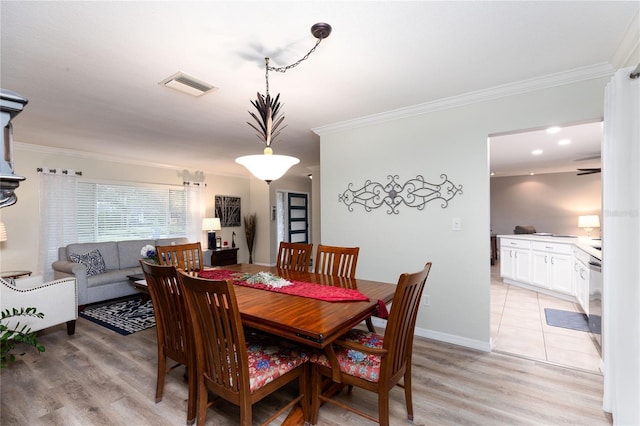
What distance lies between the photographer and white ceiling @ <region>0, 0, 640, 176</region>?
5.39 feet

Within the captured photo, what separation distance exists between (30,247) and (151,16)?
15.0ft

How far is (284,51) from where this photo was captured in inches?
79.7

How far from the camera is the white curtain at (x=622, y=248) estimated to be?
5.67 ft

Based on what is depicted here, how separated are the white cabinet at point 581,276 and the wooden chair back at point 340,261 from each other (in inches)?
110

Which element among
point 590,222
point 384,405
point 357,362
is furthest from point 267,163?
point 590,222

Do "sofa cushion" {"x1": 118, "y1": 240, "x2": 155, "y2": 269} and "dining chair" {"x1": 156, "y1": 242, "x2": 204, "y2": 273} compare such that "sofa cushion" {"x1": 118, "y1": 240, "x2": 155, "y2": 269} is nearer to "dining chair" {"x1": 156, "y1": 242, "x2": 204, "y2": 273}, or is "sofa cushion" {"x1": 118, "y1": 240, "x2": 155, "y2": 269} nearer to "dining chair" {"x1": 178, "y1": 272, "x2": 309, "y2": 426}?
"dining chair" {"x1": 156, "y1": 242, "x2": 204, "y2": 273}

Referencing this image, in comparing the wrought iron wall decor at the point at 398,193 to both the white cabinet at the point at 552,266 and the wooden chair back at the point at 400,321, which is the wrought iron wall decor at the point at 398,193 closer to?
the wooden chair back at the point at 400,321

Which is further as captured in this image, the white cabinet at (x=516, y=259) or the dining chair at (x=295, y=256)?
the white cabinet at (x=516, y=259)

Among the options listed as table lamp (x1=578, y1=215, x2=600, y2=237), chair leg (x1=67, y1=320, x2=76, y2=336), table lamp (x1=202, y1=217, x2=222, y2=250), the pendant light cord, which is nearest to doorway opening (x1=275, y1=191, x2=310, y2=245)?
table lamp (x1=202, y1=217, x2=222, y2=250)

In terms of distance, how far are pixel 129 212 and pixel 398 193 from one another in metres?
4.78

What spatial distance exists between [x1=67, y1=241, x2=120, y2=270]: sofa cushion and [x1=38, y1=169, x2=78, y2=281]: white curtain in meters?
0.34

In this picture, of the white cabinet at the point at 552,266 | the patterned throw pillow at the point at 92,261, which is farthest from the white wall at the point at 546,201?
the patterned throw pillow at the point at 92,261

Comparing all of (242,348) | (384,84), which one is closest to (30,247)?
(242,348)

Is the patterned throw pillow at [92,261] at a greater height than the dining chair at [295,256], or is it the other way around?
the dining chair at [295,256]
